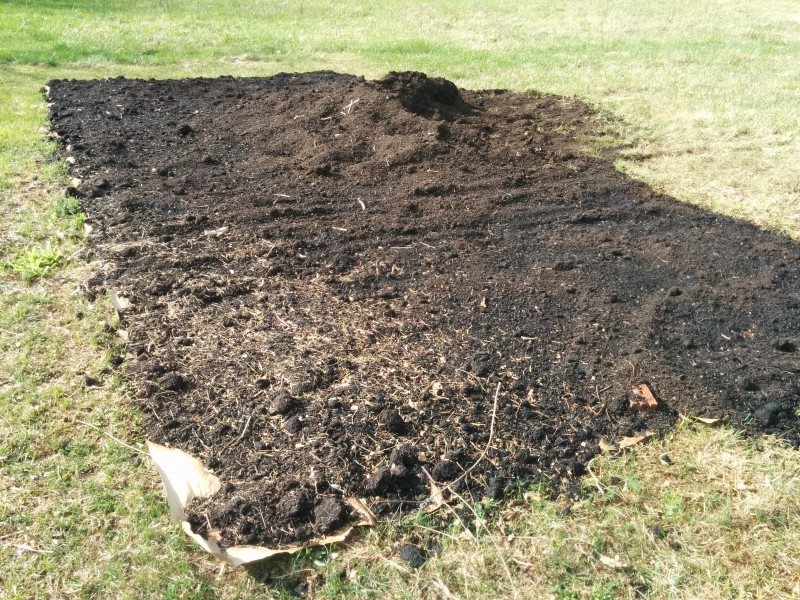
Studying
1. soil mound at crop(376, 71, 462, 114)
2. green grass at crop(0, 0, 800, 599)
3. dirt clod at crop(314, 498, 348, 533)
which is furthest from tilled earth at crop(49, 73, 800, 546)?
soil mound at crop(376, 71, 462, 114)

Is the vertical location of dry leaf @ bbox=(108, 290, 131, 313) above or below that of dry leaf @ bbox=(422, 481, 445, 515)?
above

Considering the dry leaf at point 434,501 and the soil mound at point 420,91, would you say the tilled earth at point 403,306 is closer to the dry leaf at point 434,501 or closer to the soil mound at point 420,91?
the dry leaf at point 434,501

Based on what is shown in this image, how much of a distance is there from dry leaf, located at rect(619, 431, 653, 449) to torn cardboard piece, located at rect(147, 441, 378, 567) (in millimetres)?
1265

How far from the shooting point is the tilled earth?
3127 mm

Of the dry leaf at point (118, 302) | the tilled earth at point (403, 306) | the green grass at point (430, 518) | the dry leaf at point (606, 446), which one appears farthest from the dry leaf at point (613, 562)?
the dry leaf at point (118, 302)

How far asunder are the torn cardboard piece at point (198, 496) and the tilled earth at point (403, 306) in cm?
5

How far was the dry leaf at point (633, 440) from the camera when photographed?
3248 millimetres

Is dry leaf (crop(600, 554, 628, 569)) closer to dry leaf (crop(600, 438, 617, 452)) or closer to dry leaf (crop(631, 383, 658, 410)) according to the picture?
dry leaf (crop(600, 438, 617, 452))

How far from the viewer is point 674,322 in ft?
13.4

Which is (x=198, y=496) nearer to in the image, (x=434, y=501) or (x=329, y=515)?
(x=329, y=515)

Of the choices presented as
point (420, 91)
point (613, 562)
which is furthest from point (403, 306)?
point (420, 91)

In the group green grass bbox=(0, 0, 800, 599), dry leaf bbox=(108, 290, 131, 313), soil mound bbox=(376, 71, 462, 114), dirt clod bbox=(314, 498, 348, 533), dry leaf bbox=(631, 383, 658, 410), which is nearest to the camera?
green grass bbox=(0, 0, 800, 599)

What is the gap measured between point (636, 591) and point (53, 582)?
2.22 m

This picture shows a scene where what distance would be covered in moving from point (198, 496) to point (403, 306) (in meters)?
1.71
